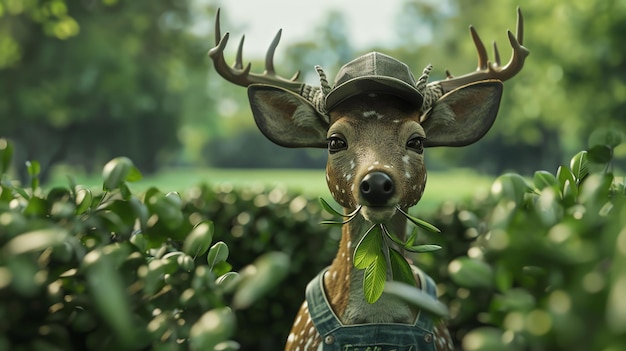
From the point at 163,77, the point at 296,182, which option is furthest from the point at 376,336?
the point at 296,182

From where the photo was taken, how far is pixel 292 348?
9.33 feet

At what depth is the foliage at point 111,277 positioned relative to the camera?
3.27 feet

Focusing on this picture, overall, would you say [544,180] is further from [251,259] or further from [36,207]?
[251,259]

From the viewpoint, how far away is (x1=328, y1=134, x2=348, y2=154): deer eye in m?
2.72

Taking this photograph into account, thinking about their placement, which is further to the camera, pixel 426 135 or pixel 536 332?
pixel 426 135

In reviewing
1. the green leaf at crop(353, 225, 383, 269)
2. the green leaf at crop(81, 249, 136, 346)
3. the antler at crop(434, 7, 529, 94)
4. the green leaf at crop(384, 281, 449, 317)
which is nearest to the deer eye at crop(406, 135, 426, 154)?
the antler at crop(434, 7, 529, 94)

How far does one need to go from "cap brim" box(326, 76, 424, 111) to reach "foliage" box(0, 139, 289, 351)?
1273 millimetres

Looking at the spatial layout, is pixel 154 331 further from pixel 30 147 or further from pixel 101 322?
pixel 30 147

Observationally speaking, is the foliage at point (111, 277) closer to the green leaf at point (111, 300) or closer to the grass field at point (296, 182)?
the green leaf at point (111, 300)

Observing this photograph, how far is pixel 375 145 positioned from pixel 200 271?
1.39m

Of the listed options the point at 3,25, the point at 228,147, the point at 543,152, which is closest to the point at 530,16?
the point at 543,152

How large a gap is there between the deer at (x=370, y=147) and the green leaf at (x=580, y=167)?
30.5 inches

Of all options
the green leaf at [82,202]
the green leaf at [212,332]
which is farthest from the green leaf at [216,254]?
the green leaf at [212,332]

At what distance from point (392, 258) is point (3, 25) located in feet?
92.2
